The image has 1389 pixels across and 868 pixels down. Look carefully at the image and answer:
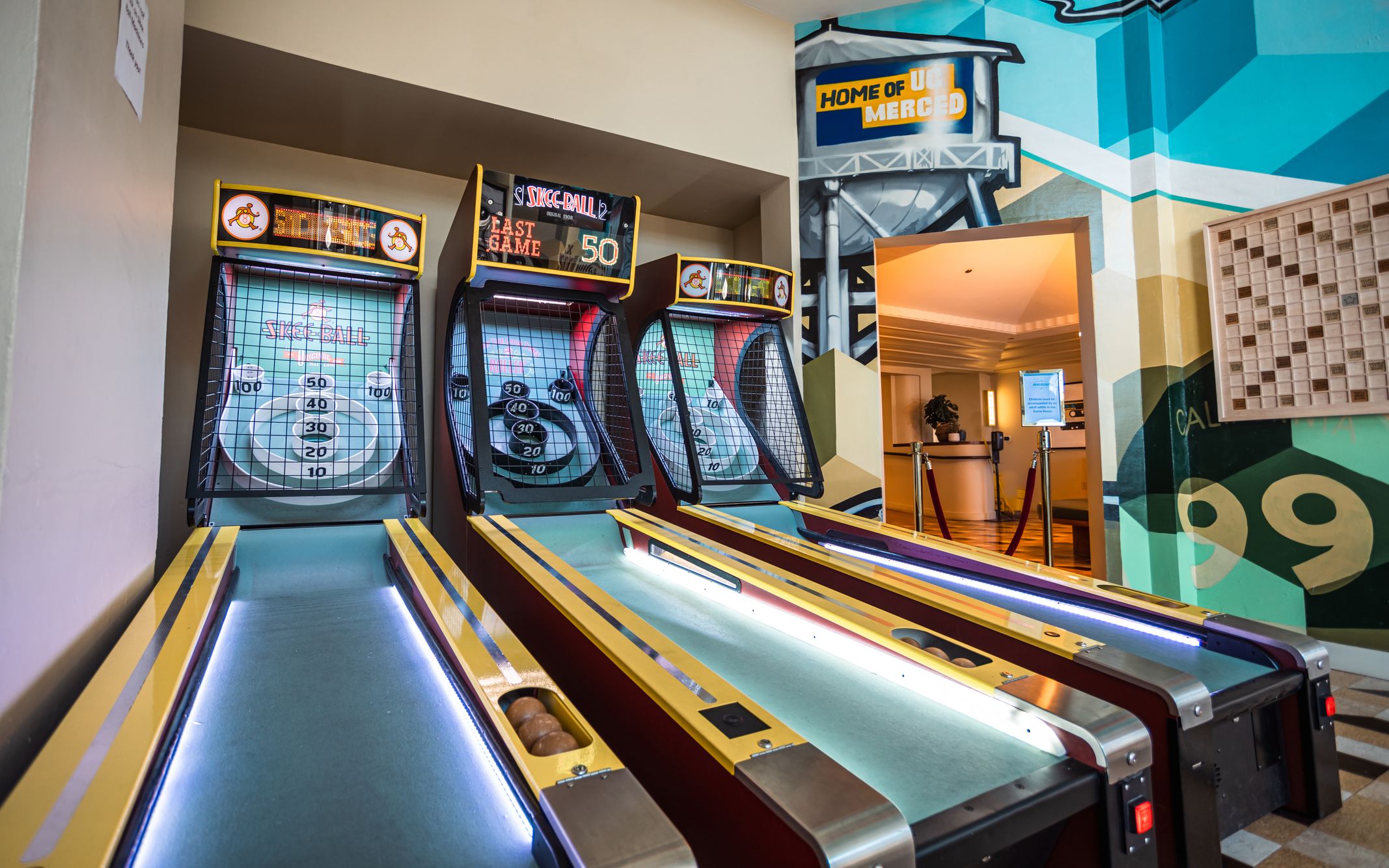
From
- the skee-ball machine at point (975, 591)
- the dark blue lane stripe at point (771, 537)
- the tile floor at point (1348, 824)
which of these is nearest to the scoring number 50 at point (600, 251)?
the skee-ball machine at point (975, 591)

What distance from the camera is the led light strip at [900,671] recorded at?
51.0 inches

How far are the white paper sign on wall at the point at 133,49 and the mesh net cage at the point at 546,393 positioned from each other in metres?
1.52

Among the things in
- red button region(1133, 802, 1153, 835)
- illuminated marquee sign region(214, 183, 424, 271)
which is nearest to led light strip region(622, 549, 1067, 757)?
red button region(1133, 802, 1153, 835)

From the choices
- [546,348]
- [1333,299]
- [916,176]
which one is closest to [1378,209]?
[1333,299]

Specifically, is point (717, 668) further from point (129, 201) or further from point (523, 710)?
point (129, 201)

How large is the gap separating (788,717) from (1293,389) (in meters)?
3.52

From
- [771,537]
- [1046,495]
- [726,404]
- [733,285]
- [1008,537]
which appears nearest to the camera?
[771,537]

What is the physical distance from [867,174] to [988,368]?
7907 millimetres

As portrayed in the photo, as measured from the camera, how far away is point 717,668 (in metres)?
1.65

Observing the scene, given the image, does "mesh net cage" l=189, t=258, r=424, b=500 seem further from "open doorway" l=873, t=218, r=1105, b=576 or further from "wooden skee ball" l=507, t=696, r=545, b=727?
"open doorway" l=873, t=218, r=1105, b=576

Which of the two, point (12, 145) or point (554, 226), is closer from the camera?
point (12, 145)

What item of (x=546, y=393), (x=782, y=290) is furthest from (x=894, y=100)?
(x=546, y=393)

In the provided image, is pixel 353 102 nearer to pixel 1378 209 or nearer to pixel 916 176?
pixel 916 176

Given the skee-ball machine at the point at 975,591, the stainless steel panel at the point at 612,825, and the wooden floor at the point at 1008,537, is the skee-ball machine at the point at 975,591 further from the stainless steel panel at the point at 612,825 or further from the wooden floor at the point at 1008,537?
the wooden floor at the point at 1008,537
